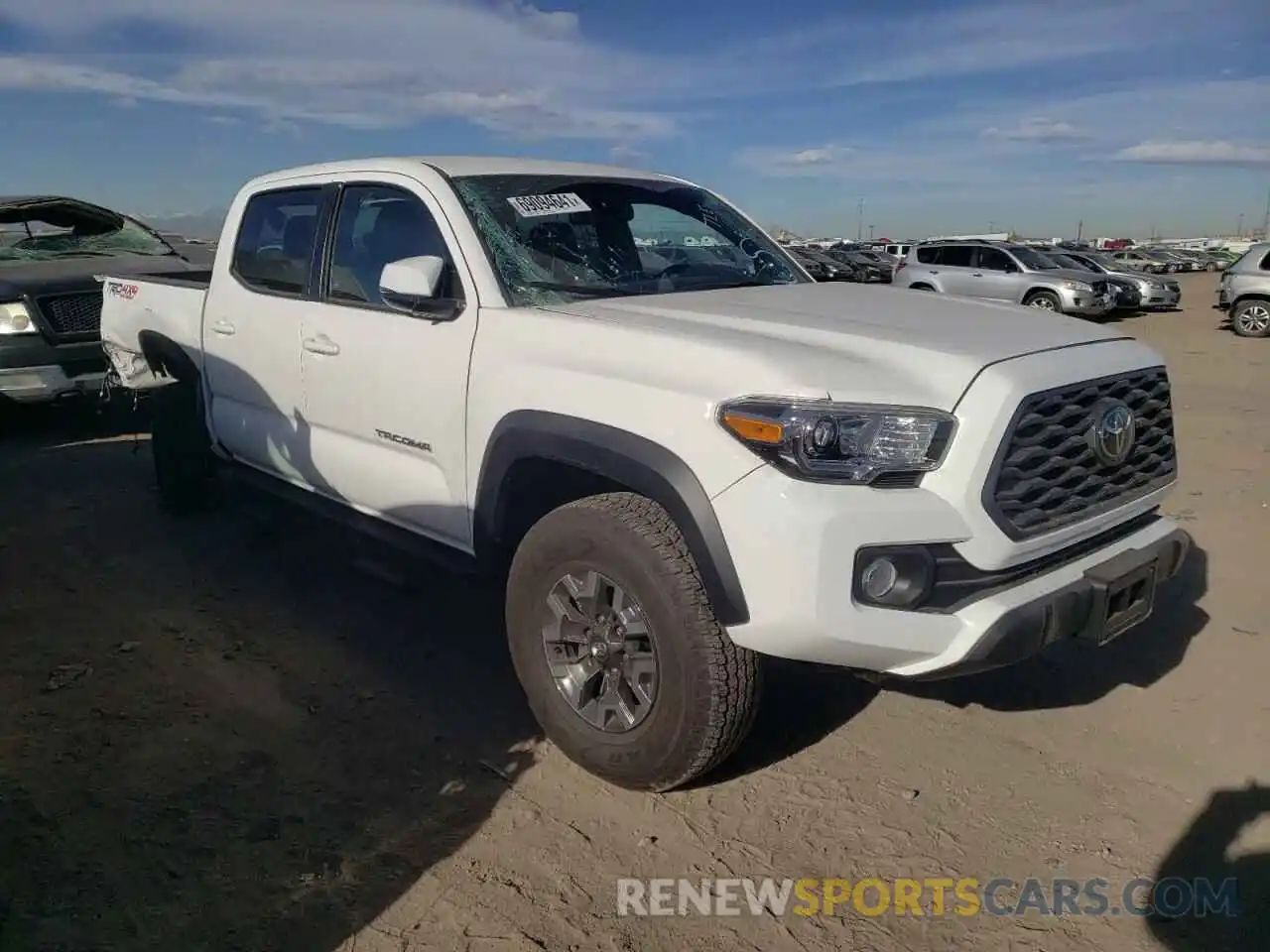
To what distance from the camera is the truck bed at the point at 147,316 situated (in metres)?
5.18

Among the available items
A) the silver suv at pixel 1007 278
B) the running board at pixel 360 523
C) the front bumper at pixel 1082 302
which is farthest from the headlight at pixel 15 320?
the front bumper at pixel 1082 302

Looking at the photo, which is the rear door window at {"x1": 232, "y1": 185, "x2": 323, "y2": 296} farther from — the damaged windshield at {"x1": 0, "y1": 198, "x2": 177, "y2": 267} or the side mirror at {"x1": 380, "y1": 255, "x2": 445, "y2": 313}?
the damaged windshield at {"x1": 0, "y1": 198, "x2": 177, "y2": 267}

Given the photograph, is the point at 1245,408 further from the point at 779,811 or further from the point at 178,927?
the point at 178,927

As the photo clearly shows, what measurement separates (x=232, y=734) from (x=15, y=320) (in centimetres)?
552

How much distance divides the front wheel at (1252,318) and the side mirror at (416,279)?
17.1m

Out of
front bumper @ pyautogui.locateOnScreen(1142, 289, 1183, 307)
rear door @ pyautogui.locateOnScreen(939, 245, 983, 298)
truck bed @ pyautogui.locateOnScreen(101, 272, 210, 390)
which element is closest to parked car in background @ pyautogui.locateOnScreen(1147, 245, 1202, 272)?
front bumper @ pyautogui.locateOnScreen(1142, 289, 1183, 307)

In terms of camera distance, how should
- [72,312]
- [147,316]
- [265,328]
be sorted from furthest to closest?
1. [72,312]
2. [147,316]
3. [265,328]

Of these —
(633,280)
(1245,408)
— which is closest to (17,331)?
(633,280)

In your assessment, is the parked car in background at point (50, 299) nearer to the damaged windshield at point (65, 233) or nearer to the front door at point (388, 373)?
the damaged windshield at point (65, 233)

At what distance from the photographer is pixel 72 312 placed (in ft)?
25.3

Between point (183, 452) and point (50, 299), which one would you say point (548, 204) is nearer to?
point (183, 452)

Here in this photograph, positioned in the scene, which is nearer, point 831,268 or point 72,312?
point 72,312

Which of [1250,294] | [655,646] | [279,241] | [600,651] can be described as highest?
[279,241]

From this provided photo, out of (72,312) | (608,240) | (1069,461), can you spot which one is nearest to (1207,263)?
(72,312)
